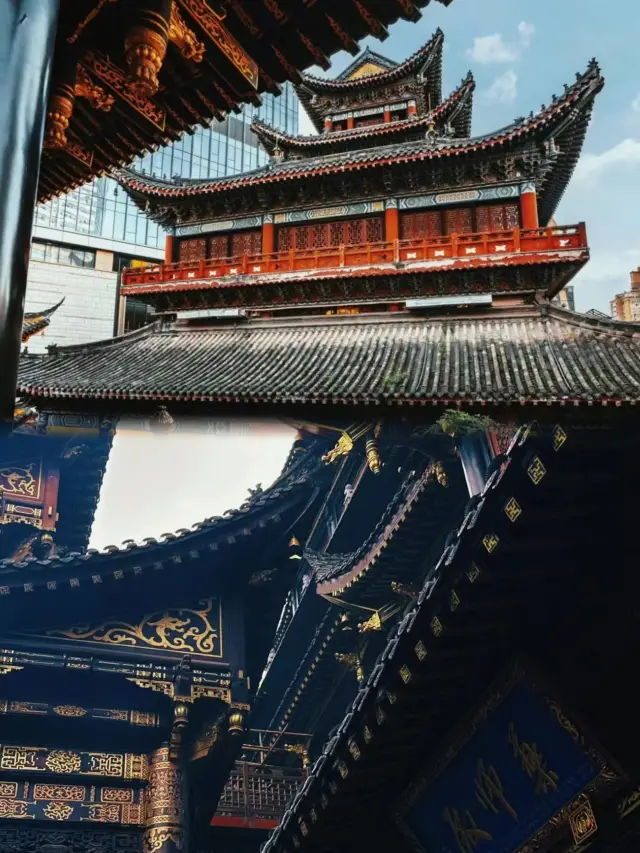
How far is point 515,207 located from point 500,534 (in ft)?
57.1

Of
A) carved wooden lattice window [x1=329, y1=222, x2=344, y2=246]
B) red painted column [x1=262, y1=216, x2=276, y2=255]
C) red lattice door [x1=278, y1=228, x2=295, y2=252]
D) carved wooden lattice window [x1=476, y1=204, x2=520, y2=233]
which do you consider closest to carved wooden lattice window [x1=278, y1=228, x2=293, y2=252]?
red lattice door [x1=278, y1=228, x2=295, y2=252]

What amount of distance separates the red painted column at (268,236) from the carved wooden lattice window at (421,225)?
12.7 ft

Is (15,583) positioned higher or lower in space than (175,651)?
higher

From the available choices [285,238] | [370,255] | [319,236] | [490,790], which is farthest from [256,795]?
[285,238]

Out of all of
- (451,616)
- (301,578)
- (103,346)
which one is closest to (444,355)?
(301,578)

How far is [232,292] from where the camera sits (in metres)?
20.0

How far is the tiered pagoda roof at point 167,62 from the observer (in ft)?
12.3

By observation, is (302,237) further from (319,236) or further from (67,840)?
(67,840)

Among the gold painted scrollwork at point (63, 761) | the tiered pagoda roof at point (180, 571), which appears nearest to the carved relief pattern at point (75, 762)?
the gold painted scrollwork at point (63, 761)

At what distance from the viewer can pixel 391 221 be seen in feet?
66.3

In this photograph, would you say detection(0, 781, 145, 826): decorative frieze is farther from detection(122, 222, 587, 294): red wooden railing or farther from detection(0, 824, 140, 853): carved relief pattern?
detection(122, 222, 587, 294): red wooden railing

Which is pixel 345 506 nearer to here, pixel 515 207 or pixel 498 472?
pixel 498 472

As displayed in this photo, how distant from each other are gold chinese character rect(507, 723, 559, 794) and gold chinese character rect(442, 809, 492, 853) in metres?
0.90

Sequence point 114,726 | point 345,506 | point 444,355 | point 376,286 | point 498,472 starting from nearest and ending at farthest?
point 498,472 < point 114,726 < point 345,506 < point 444,355 < point 376,286
